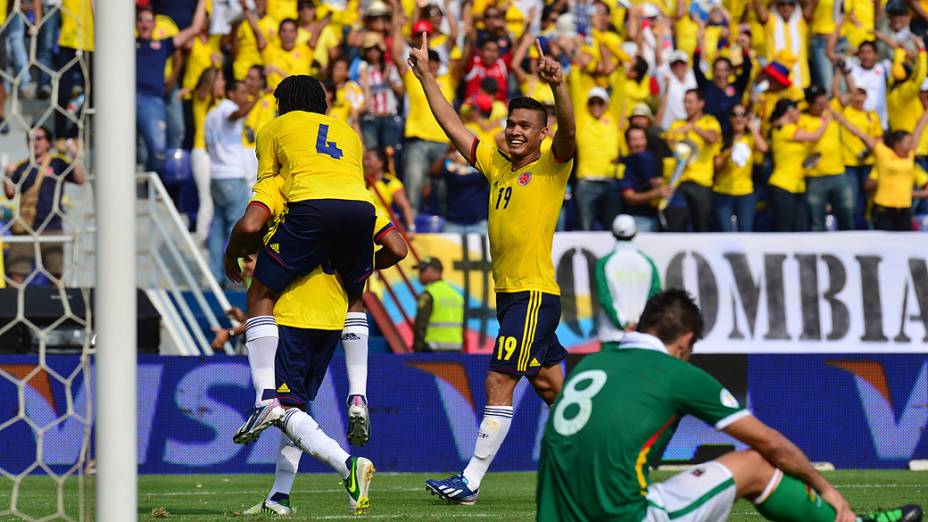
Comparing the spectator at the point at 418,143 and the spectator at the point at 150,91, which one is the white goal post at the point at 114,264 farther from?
the spectator at the point at 418,143

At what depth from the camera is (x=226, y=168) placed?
16531mm

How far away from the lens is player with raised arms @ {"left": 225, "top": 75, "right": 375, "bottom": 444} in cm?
822

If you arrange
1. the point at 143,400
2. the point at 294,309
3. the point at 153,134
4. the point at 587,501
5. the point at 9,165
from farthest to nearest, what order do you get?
the point at 153,134 < the point at 9,165 < the point at 143,400 < the point at 294,309 < the point at 587,501

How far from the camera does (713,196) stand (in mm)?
17875

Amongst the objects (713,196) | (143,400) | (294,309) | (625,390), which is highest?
(625,390)

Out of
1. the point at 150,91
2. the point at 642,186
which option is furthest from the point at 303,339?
the point at 642,186

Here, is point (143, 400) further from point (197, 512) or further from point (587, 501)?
point (587, 501)

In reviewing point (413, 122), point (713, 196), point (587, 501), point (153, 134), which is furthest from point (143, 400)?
point (587, 501)

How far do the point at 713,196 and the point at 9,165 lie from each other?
780 centimetres

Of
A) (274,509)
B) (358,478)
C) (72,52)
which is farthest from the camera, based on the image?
(72,52)

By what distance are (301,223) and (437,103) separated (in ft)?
5.66

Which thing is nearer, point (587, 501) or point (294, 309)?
point (587, 501)

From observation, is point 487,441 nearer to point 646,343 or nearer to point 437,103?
point 437,103

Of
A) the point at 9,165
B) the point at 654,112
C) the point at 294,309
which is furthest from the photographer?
the point at 654,112
